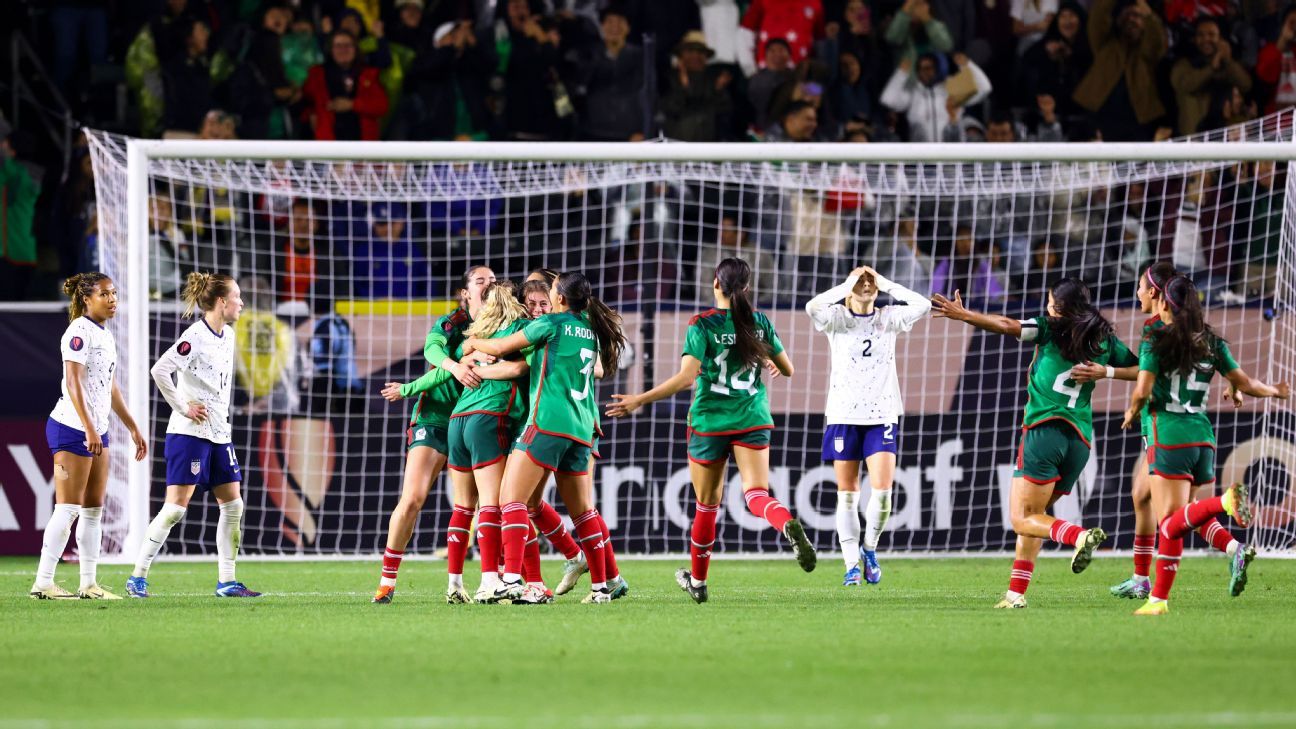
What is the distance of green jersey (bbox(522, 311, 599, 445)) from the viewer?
9.19 m

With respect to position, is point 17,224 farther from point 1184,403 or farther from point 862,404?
point 1184,403

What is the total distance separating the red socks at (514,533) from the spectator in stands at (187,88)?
942 centimetres

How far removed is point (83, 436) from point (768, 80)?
9.87m

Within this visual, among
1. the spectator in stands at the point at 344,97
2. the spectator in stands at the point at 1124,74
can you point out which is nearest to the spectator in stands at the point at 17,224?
the spectator in stands at the point at 344,97

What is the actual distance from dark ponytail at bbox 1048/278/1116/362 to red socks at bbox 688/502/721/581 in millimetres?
2171

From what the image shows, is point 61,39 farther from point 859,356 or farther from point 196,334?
point 859,356

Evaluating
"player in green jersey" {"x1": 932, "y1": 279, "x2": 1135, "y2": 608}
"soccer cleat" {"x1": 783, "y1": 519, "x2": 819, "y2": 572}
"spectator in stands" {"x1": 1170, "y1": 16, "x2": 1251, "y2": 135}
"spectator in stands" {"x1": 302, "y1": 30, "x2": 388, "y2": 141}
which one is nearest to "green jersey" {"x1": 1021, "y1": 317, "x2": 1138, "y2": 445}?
"player in green jersey" {"x1": 932, "y1": 279, "x2": 1135, "y2": 608}

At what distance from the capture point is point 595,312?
9.35 m

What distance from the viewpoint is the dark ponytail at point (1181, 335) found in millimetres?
8758

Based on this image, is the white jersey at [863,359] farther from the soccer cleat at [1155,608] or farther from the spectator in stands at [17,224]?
the spectator in stands at [17,224]

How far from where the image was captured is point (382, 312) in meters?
14.0

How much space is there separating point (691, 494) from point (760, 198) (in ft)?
9.31

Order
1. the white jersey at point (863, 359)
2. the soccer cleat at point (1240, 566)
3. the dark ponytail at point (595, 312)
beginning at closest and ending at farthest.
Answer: the soccer cleat at point (1240, 566), the dark ponytail at point (595, 312), the white jersey at point (863, 359)

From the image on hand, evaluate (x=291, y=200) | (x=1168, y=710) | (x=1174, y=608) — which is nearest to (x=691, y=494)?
(x=291, y=200)
